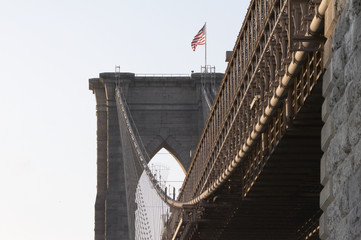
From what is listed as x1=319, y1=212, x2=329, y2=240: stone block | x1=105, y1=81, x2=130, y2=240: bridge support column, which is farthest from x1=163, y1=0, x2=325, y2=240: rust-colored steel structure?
x1=105, y1=81, x2=130, y2=240: bridge support column

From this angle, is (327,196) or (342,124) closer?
(342,124)

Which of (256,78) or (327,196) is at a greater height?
(256,78)

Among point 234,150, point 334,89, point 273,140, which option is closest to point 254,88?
point 273,140

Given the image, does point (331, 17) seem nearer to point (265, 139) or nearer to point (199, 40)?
point (265, 139)

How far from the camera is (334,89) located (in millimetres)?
14797

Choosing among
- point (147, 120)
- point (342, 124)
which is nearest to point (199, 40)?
point (147, 120)

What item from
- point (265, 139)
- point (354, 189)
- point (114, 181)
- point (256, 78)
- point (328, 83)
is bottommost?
point (354, 189)

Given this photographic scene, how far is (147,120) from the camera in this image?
77.4 metres

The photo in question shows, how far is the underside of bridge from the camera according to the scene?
2479cm

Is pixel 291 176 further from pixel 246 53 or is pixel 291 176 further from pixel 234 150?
pixel 246 53

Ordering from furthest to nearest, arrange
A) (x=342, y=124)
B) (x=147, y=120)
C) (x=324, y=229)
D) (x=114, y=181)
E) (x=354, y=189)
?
(x=147, y=120), (x=114, y=181), (x=324, y=229), (x=342, y=124), (x=354, y=189)

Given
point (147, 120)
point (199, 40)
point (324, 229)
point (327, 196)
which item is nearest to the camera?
point (327, 196)

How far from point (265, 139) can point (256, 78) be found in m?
1.86

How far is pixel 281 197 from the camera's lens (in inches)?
1366
